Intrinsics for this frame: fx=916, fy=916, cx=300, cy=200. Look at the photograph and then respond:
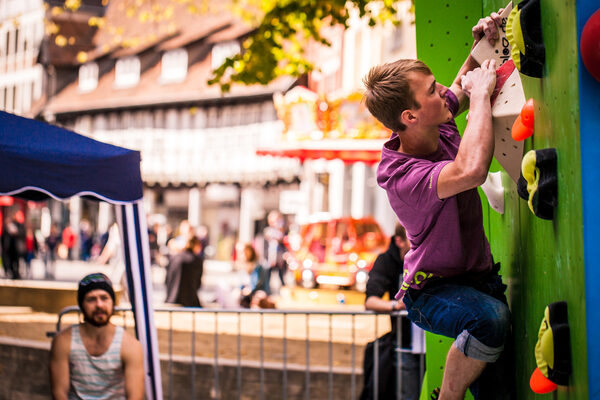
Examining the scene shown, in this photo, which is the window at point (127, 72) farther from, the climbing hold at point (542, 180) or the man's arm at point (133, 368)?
the climbing hold at point (542, 180)

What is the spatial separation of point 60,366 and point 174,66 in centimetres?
4033

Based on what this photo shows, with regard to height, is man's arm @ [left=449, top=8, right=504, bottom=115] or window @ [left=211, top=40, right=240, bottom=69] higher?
window @ [left=211, top=40, right=240, bottom=69]

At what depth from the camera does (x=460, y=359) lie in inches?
115

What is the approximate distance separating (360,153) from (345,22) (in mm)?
10344

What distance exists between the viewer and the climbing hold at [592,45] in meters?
1.80

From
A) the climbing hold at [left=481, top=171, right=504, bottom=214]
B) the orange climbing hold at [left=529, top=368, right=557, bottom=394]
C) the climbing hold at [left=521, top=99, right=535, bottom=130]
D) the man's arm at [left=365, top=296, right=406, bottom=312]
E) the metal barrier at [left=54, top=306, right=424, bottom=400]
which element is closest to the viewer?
the orange climbing hold at [left=529, top=368, right=557, bottom=394]

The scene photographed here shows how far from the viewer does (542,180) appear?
2.18 m

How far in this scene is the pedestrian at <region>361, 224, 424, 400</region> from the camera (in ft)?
21.4

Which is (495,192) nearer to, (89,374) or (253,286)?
(89,374)

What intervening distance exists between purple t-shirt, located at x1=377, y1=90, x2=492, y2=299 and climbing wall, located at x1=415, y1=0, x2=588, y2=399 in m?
0.15

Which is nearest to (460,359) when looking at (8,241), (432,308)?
(432,308)

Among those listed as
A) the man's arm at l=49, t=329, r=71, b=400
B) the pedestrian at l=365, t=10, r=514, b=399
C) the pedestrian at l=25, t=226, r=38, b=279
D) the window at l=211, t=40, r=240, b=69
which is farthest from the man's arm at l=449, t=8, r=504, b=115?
the window at l=211, t=40, r=240, b=69

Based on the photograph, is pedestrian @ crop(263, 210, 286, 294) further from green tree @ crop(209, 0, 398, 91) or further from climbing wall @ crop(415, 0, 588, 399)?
climbing wall @ crop(415, 0, 588, 399)

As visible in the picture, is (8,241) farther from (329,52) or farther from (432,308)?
(432,308)
